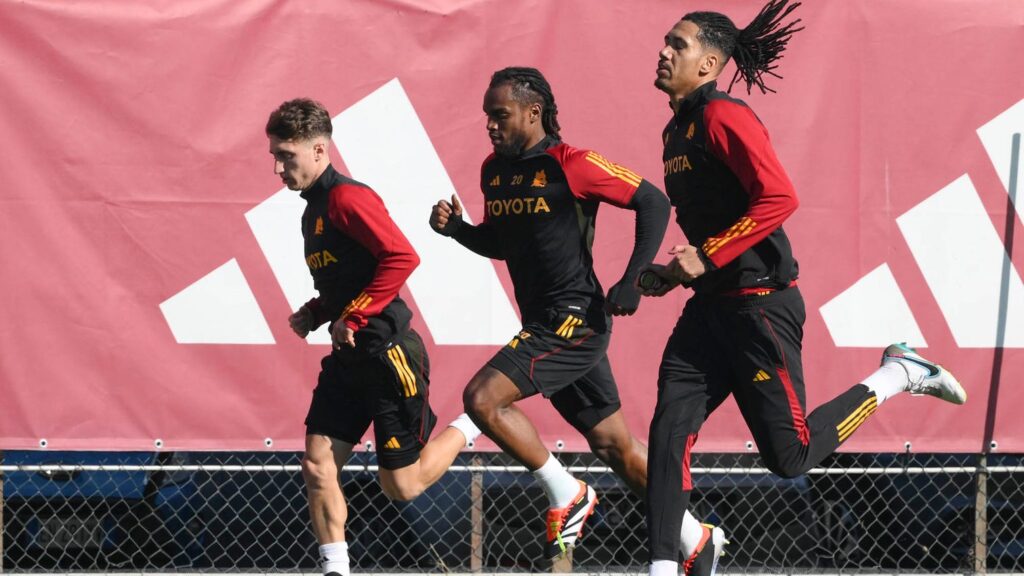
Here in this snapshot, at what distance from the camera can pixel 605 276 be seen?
22.5ft

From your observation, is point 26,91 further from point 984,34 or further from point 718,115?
point 984,34

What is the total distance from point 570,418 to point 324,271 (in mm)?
1178

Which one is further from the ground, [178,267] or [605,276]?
[178,267]

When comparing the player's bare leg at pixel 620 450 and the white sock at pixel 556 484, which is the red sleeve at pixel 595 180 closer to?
the player's bare leg at pixel 620 450

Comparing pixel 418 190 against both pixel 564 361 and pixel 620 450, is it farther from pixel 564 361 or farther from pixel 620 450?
pixel 620 450

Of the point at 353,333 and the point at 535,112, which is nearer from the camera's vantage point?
the point at 353,333

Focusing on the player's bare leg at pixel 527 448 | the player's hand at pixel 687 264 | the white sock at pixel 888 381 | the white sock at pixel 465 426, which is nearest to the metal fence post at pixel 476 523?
the white sock at pixel 465 426

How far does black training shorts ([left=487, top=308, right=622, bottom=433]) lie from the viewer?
5480 mm

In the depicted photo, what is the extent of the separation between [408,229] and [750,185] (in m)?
2.37

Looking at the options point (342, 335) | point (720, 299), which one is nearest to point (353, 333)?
point (342, 335)

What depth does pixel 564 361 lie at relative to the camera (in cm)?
555

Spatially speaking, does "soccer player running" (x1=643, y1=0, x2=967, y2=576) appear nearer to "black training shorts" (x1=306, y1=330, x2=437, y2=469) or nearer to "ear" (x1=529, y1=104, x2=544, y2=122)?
"ear" (x1=529, y1=104, x2=544, y2=122)

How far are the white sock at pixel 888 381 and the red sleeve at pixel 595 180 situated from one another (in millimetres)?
1216

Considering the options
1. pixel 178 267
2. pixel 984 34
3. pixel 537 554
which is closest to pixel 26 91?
pixel 178 267
